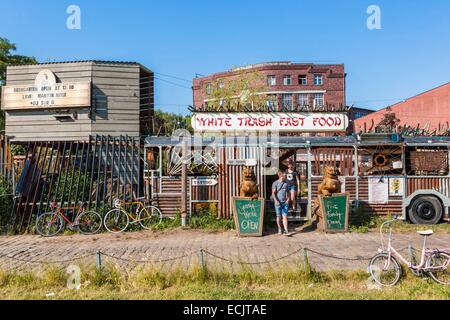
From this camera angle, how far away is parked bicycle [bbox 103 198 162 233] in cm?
1071

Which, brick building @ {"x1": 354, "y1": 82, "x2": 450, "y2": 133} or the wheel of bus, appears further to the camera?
brick building @ {"x1": 354, "y1": 82, "x2": 450, "y2": 133}

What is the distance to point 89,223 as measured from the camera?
419 inches

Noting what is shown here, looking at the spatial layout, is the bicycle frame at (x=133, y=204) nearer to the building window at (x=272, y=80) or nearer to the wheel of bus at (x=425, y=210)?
the wheel of bus at (x=425, y=210)

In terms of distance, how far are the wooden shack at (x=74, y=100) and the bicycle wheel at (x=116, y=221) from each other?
15.4 ft

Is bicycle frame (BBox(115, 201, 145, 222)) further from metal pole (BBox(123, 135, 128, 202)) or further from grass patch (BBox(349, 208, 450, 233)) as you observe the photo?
grass patch (BBox(349, 208, 450, 233))

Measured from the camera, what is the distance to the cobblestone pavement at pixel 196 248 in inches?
283

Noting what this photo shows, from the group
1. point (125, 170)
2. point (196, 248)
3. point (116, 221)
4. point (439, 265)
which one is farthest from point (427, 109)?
point (439, 265)

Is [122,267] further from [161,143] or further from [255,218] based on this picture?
[161,143]

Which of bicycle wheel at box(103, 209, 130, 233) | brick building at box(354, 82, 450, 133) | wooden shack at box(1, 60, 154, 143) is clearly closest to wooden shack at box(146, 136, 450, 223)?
bicycle wheel at box(103, 209, 130, 233)

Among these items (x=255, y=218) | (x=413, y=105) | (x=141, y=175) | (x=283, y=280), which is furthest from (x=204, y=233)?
(x=413, y=105)

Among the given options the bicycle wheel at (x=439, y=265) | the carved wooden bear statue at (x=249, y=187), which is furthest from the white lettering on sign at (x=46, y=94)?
the bicycle wheel at (x=439, y=265)

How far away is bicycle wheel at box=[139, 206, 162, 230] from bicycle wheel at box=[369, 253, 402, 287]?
252 inches

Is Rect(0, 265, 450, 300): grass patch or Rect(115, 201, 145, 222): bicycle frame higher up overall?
Rect(115, 201, 145, 222): bicycle frame

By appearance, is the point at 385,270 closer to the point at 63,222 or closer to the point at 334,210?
the point at 334,210
